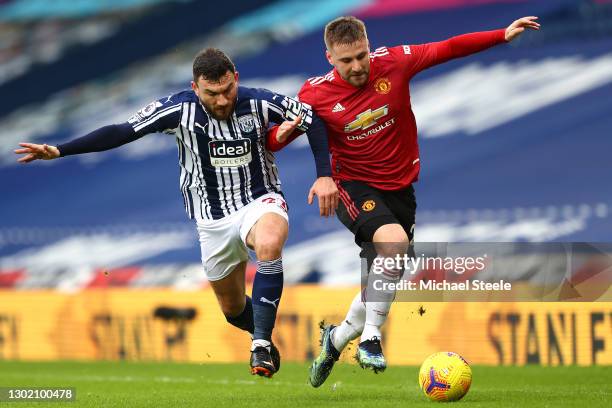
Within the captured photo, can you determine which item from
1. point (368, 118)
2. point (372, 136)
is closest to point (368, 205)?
point (372, 136)

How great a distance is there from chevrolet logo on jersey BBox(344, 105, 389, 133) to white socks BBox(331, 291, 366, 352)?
1.22 metres

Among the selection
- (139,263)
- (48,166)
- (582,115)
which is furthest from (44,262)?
(582,115)

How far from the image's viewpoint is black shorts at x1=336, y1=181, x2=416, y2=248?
7.86 m

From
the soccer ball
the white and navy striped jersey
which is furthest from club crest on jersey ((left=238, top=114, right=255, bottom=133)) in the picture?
the soccer ball

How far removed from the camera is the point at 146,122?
25.1 ft

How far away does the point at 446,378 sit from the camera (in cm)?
Answer: 711

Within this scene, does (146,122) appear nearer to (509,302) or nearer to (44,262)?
(509,302)

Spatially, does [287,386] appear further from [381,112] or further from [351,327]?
[381,112]

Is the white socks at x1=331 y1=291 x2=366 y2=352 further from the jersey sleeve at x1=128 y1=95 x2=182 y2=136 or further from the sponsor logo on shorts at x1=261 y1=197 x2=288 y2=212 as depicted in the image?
the jersey sleeve at x1=128 y1=95 x2=182 y2=136

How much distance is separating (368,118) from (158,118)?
1.45 meters

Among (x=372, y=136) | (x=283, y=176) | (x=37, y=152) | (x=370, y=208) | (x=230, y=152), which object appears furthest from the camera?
(x=283, y=176)

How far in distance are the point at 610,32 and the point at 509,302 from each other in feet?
22.6

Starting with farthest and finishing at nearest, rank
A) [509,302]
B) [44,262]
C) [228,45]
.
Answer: [228,45]
[44,262]
[509,302]

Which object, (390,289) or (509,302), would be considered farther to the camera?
(509,302)
